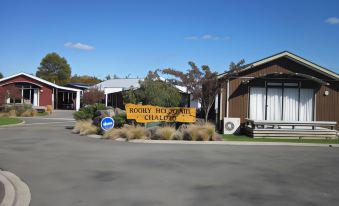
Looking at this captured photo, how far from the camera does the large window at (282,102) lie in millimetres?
21953

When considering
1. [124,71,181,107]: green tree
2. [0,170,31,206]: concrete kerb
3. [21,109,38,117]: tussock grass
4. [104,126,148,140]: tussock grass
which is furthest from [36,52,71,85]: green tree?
[0,170,31,206]: concrete kerb

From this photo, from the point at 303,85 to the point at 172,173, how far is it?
1418 centimetres

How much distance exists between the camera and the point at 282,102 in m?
22.0

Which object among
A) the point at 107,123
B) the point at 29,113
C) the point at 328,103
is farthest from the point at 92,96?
the point at 328,103

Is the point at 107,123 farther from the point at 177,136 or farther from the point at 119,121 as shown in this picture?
the point at 177,136

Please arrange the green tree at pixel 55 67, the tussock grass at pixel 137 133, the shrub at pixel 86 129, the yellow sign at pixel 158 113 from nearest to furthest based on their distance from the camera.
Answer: the tussock grass at pixel 137 133, the shrub at pixel 86 129, the yellow sign at pixel 158 113, the green tree at pixel 55 67

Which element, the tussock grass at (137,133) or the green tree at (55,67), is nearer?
the tussock grass at (137,133)

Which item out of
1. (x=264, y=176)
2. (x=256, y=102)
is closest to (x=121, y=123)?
(x=256, y=102)

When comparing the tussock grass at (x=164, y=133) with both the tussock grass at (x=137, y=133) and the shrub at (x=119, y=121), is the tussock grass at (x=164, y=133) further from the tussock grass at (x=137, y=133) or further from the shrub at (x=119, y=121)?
the shrub at (x=119, y=121)

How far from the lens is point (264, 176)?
9.65 metres

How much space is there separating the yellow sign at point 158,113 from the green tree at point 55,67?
7033 cm

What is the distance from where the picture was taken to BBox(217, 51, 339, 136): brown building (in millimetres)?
21625

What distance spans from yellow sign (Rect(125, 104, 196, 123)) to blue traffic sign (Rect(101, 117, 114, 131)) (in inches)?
41.1

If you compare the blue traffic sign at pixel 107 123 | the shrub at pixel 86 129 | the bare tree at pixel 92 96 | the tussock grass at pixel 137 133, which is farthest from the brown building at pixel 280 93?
the bare tree at pixel 92 96
